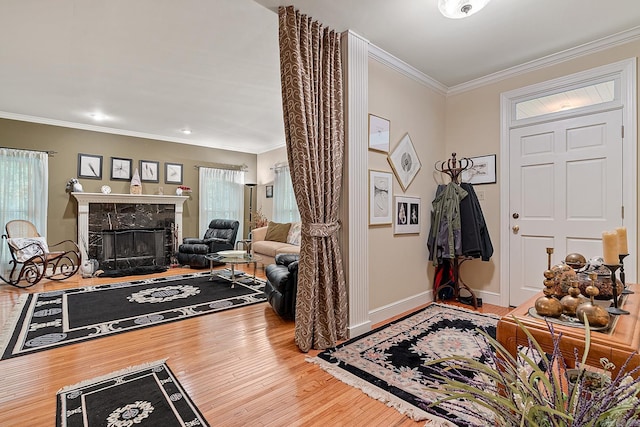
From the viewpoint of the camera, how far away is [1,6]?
2438mm

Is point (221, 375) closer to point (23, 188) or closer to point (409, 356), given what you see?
point (409, 356)

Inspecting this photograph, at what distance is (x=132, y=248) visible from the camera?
6.10 metres

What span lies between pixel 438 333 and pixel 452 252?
1061 millimetres

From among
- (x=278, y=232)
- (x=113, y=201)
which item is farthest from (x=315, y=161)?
(x=113, y=201)

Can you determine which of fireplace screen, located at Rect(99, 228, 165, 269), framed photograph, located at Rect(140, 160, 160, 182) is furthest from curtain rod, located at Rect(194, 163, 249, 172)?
fireplace screen, located at Rect(99, 228, 165, 269)

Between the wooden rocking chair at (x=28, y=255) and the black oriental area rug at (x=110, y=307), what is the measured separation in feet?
2.25

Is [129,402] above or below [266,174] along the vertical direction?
below

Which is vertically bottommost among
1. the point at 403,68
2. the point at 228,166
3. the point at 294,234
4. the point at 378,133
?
the point at 294,234

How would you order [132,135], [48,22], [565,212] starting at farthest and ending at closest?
[132,135], [565,212], [48,22]

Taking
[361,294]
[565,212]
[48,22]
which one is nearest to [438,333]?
[361,294]

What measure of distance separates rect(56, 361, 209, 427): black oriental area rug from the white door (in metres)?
3.45

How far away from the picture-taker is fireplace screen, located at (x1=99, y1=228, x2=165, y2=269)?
230 inches

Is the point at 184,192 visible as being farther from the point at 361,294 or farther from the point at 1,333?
the point at 361,294

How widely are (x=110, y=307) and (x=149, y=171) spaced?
3.57 metres
